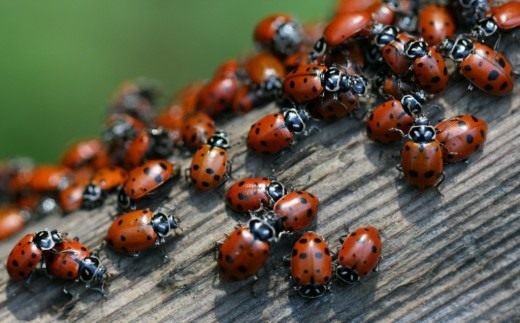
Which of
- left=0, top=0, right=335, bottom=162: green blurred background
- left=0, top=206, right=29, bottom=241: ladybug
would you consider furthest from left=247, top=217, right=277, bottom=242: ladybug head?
left=0, top=0, right=335, bottom=162: green blurred background

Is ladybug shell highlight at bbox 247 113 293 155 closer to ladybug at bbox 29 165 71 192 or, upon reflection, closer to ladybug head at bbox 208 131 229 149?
ladybug head at bbox 208 131 229 149

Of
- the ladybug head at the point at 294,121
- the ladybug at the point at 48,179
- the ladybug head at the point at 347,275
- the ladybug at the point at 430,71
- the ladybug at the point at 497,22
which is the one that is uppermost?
the ladybug at the point at 497,22

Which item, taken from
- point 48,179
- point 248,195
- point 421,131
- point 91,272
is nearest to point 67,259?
point 91,272

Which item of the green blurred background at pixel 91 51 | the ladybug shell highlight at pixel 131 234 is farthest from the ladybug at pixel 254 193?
the green blurred background at pixel 91 51

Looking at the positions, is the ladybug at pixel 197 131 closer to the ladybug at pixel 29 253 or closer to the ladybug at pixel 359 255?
the ladybug at pixel 29 253

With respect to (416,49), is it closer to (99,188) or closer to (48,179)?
(99,188)
